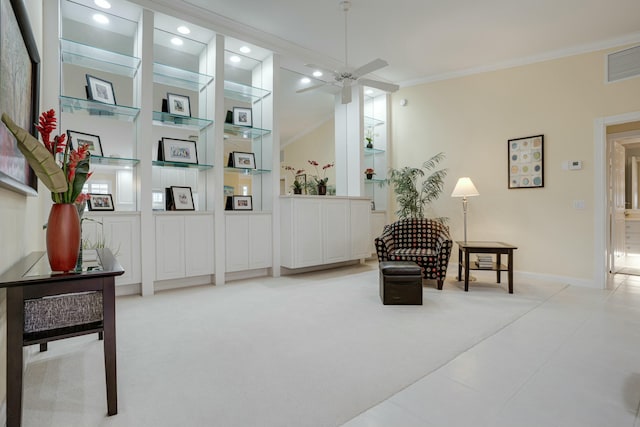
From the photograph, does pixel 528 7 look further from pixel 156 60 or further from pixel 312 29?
pixel 156 60

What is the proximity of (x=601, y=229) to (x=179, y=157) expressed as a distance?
219 inches

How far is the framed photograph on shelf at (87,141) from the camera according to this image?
343 centimetres

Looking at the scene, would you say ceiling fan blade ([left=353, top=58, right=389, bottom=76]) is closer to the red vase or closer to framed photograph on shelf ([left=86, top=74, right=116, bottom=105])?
framed photograph on shelf ([left=86, top=74, right=116, bottom=105])

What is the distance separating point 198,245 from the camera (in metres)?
4.09

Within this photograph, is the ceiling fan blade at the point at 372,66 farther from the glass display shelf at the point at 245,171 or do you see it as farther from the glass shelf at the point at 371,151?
the glass shelf at the point at 371,151

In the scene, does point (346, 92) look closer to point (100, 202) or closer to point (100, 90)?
point (100, 90)

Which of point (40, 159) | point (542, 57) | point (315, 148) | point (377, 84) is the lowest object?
point (40, 159)

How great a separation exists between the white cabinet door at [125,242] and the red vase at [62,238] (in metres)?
2.10

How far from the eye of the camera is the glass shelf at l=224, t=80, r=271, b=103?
460 centimetres

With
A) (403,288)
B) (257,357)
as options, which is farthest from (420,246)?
(257,357)

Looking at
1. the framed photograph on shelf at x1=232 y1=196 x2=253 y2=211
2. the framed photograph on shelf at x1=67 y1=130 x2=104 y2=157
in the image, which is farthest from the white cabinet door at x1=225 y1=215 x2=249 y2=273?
the framed photograph on shelf at x1=67 y1=130 x2=104 y2=157

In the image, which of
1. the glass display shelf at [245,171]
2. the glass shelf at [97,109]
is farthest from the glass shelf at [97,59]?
the glass display shelf at [245,171]

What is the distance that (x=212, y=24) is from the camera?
13.2 feet

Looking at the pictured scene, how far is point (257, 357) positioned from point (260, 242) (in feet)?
8.32
